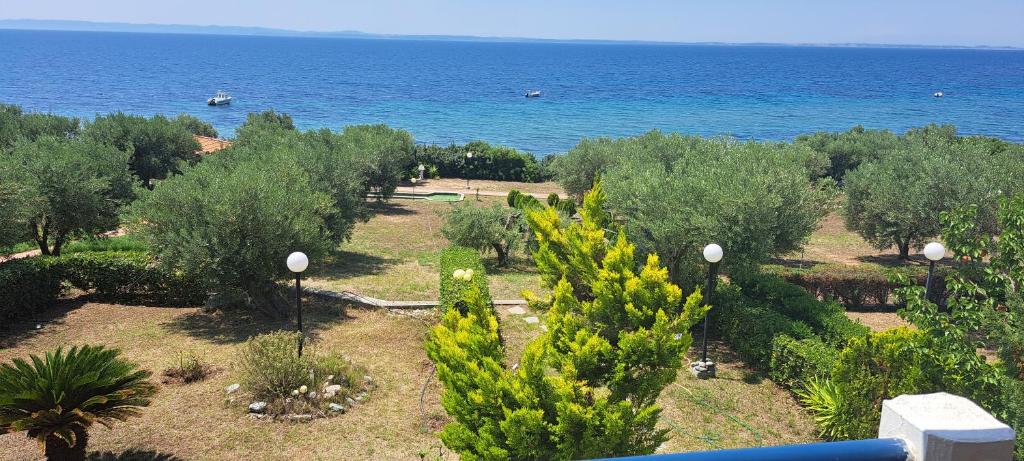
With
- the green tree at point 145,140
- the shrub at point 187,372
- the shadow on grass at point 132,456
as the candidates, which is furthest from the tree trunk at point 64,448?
the green tree at point 145,140

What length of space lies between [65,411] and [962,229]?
40.1 feet

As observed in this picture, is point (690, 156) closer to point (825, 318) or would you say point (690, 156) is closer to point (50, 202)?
point (825, 318)

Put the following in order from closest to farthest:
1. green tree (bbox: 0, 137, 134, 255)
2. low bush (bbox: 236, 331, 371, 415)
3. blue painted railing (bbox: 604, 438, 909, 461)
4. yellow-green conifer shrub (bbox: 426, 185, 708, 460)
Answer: blue painted railing (bbox: 604, 438, 909, 461), yellow-green conifer shrub (bbox: 426, 185, 708, 460), low bush (bbox: 236, 331, 371, 415), green tree (bbox: 0, 137, 134, 255)

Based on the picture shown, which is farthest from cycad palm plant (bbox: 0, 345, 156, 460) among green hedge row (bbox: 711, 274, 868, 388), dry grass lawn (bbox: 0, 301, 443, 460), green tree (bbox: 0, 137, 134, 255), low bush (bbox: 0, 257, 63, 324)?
green hedge row (bbox: 711, 274, 868, 388)

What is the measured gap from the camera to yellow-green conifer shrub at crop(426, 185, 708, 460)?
9.10 meters

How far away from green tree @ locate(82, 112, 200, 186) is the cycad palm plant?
27.6m

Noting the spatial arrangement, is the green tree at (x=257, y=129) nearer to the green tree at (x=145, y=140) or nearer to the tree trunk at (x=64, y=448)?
the green tree at (x=145, y=140)

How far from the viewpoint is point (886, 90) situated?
154750 mm

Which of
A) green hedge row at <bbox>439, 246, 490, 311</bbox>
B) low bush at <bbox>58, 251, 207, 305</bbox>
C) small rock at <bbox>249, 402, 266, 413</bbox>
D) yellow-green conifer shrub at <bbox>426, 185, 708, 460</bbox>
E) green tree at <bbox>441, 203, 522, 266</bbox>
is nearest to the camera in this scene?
yellow-green conifer shrub at <bbox>426, 185, 708, 460</bbox>

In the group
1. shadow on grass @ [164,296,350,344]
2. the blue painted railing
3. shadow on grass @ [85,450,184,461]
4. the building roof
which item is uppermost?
the blue painted railing

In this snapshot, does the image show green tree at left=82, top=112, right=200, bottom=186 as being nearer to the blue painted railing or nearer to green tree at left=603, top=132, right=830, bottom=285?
green tree at left=603, top=132, right=830, bottom=285

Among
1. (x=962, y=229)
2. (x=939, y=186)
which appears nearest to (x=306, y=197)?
(x=962, y=229)

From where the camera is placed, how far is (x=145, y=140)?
3612cm

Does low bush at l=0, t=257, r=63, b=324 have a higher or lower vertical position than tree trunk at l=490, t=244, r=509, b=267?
higher
